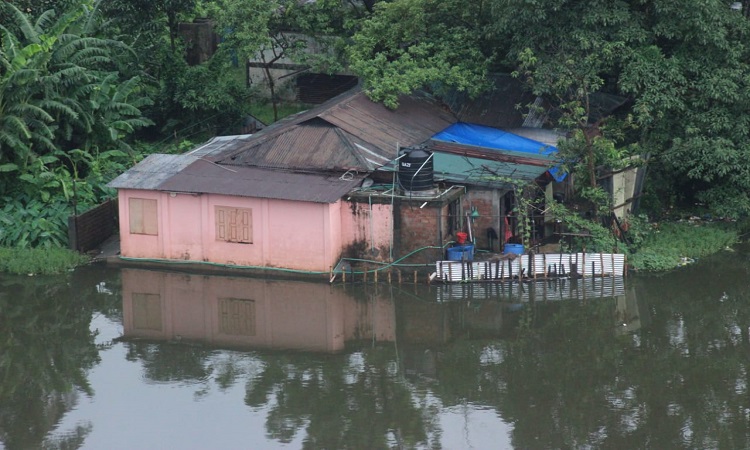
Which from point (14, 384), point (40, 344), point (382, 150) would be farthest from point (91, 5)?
point (14, 384)

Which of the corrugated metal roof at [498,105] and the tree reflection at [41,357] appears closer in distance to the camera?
the tree reflection at [41,357]

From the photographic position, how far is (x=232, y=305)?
1916 centimetres

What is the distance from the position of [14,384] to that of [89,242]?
20.3 ft

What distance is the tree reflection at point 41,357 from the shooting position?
14.4 metres

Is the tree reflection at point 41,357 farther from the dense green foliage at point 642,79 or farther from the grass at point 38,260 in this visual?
the dense green foliage at point 642,79

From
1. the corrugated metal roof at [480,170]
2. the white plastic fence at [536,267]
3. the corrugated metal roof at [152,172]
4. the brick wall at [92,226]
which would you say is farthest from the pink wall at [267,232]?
the corrugated metal roof at [480,170]

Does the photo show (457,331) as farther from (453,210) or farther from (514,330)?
(453,210)

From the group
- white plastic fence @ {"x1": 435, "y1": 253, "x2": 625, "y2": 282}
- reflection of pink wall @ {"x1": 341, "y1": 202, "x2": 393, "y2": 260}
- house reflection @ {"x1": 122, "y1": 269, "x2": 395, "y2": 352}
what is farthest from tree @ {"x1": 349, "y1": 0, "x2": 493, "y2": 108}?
house reflection @ {"x1": 122, "y1": 269, "x2": 395, "y2": 352}

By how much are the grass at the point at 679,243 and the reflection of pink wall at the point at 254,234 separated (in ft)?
20.0

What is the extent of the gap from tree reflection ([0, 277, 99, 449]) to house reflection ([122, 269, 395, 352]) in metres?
0.98

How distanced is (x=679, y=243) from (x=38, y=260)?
1309cm

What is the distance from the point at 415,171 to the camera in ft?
66.1

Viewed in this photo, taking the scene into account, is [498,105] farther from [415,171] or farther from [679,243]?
[679,243]

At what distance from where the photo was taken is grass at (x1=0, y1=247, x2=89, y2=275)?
815 inches
